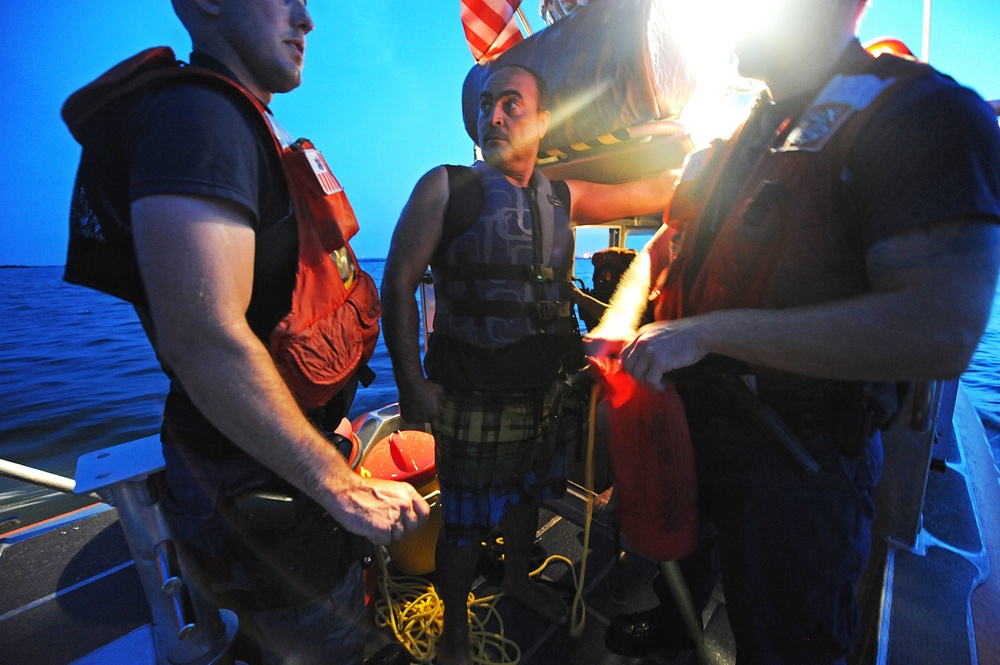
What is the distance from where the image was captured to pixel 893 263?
35.3 inches

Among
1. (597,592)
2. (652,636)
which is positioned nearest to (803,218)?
(652,636)

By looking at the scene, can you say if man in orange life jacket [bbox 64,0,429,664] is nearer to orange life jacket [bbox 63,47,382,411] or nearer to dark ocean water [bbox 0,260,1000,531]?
orange life jacket [bbox 63,47,382,411]

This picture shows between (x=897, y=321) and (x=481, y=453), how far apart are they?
148cm

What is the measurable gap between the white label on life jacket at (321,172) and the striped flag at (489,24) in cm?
281

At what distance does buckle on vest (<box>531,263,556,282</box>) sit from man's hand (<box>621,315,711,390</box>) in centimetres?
90

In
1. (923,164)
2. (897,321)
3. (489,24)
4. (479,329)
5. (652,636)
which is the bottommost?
(652,636)

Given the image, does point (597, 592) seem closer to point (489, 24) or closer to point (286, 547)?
point (286, 547)

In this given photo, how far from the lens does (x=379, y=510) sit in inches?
41.1

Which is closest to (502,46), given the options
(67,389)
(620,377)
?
(620,377)

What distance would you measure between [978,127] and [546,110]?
1.62 m

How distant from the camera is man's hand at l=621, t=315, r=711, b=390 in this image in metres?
1.07

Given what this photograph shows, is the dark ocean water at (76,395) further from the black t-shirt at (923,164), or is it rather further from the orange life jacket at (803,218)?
the black t-shirt at (923,164)

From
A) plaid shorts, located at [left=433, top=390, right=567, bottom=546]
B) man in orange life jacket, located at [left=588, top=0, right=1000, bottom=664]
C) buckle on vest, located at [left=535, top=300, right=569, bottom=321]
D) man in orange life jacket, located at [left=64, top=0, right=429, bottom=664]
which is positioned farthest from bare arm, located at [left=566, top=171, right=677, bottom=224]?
man in orange life jacket, located at [left=64, top=0, right=429, bottom=664]

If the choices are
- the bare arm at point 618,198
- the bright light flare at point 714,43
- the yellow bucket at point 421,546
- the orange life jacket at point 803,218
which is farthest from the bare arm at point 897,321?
the yellow bucket at point 421,546
